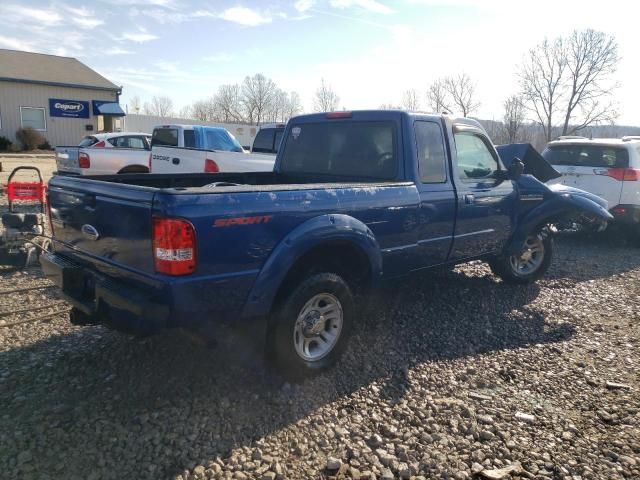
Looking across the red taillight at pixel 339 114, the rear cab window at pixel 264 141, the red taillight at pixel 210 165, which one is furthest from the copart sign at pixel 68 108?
the red taillight at pixel 339 114

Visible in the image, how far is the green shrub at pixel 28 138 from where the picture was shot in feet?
95.1

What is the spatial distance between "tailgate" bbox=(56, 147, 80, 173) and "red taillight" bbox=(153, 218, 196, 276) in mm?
9993

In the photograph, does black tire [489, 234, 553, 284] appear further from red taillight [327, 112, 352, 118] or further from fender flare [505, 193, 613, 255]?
red taillight [327, 112, 352, 118]

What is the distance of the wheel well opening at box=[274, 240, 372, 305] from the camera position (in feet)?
11.3

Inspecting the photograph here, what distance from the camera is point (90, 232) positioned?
3316 mm

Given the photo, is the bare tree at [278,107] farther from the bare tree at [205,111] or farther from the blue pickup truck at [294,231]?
the blue pickup truck at [294,231]

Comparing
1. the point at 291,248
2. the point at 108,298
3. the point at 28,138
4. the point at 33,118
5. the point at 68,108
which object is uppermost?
the point at 68,108

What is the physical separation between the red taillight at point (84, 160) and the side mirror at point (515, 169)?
377 inches

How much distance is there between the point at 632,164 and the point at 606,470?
6.92 m

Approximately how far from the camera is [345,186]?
3.68m

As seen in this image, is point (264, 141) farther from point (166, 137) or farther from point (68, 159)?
point (68, 159)

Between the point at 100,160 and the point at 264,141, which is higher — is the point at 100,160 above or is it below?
below

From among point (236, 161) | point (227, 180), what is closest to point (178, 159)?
point (236, 161)

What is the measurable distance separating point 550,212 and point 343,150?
2740 millimetres
